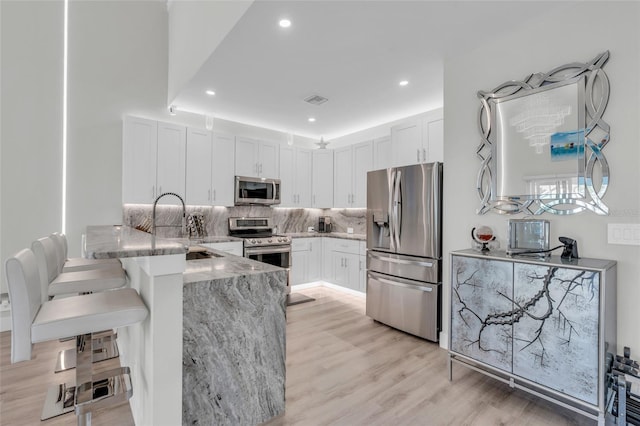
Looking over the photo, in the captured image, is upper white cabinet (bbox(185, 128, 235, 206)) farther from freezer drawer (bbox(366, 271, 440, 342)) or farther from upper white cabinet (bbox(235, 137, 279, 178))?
freezer drawer (bbox(366, 271, 440, 342))

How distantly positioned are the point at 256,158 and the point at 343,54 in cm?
247

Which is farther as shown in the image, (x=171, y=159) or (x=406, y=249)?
(x=171, y=159)

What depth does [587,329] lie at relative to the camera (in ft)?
5.65

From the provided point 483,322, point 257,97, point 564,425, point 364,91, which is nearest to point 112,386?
point 483,322

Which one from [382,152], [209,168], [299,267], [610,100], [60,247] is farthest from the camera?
[299,267]

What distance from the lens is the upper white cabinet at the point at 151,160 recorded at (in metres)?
3.75

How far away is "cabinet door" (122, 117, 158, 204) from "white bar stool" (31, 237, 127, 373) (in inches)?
59.0

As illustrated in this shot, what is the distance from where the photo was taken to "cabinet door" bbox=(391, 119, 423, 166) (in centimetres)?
376

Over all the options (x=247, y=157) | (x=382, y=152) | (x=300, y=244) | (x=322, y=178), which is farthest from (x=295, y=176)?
(x=382, y=152)

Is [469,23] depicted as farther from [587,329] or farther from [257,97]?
[257,97]

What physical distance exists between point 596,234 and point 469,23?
5.88ft

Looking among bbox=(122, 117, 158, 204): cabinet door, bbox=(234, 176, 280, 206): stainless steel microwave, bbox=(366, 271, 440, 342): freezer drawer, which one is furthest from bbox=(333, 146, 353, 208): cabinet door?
bbox=(122, 117, 158, 204): cabinet door

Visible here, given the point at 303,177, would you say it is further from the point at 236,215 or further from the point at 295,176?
the point at 236,215

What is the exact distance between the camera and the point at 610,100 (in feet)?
6.43
